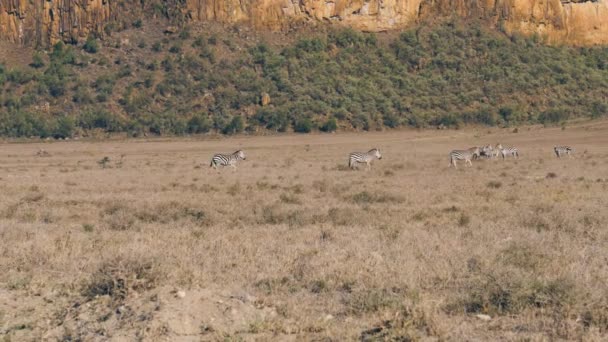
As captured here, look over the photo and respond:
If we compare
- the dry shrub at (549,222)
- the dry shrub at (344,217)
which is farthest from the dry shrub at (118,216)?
the dry shrub at (549,222)

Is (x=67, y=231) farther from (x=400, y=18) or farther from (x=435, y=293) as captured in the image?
(x=400, y=18)

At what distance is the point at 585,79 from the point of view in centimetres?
9050

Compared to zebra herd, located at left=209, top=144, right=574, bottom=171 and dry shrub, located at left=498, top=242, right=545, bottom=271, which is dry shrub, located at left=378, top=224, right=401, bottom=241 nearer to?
dry shrub, located at left=498, top=242, right=545, bottom=271

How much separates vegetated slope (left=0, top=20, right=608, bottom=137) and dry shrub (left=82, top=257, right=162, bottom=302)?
2618 inches

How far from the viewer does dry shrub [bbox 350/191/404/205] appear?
839 inches

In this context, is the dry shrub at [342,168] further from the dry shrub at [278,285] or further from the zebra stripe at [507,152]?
the dry shrub at [278,285]

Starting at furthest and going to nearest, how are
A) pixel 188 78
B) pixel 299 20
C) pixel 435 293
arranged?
pixel 299 20, pixel 188 78, pixel 435 293

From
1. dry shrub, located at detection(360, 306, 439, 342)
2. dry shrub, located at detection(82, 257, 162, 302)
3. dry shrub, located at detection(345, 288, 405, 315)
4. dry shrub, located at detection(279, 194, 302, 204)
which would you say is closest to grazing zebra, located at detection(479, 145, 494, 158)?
dry shrub, located at detection(279, 194, 302, 204)

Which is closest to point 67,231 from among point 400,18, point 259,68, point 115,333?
point 115,333

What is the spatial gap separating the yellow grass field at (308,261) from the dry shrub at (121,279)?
18mm

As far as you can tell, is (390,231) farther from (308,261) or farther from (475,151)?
(475,151)

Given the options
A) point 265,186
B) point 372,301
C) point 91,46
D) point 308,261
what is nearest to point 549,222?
point 308,261

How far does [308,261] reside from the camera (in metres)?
11.7

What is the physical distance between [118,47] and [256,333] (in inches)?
3413
